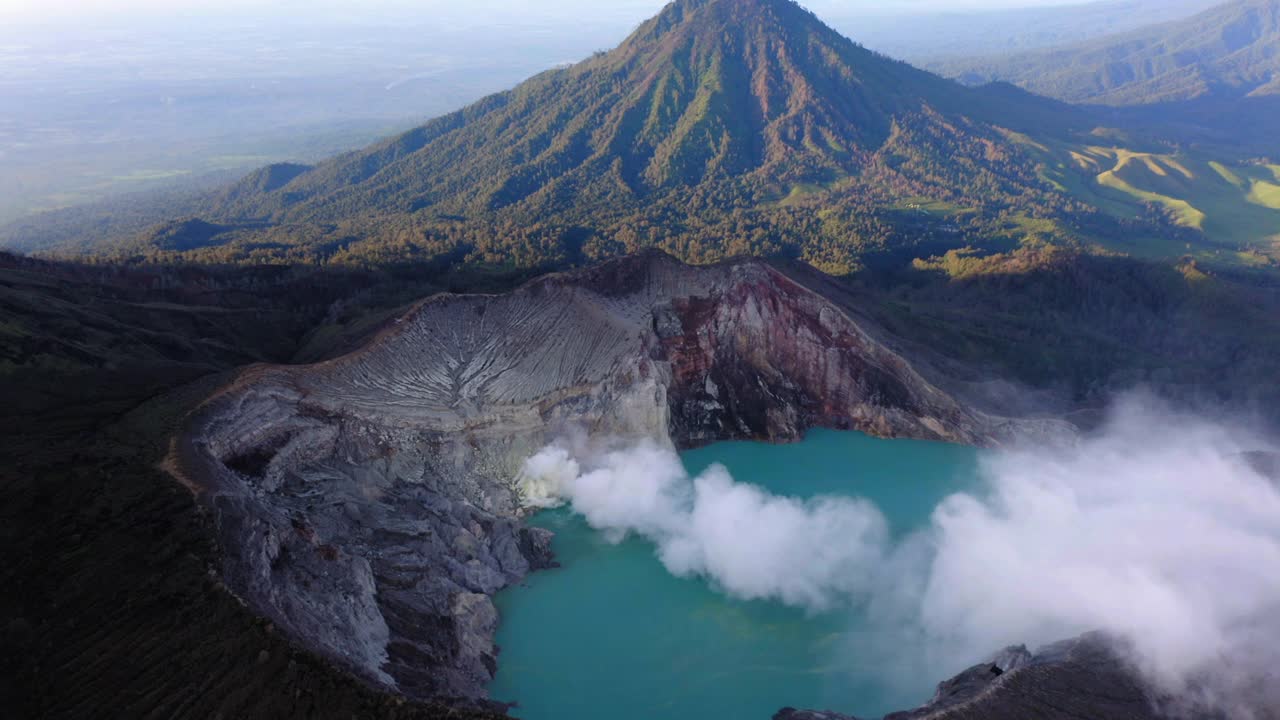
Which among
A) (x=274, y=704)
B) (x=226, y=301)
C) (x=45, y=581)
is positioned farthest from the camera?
(x=226, y=301)

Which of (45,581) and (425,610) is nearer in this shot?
(45,581)

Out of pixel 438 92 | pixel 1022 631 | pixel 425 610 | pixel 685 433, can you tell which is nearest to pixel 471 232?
pixel 685 433

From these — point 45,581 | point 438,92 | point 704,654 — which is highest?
point 438,92

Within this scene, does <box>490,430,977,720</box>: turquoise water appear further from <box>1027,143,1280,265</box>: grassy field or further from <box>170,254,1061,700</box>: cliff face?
<box>1027,143,1280,265</box>: grassy field

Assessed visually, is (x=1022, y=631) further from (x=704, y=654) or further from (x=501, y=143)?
(x=501, y=143)

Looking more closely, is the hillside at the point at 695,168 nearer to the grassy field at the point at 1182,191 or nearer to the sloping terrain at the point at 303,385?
the grassy field at the point at 1182,191

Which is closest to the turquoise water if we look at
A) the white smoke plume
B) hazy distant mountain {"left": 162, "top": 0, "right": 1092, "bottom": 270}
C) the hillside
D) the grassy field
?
the white smoke plume
